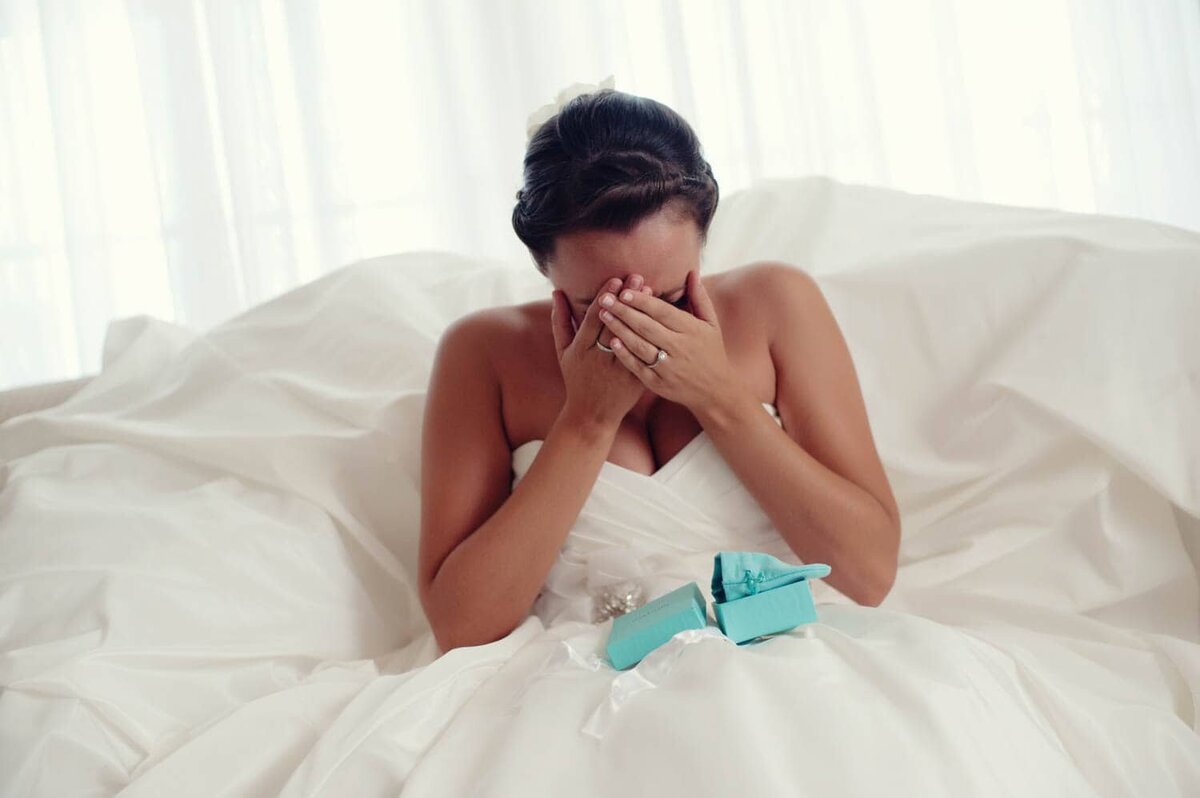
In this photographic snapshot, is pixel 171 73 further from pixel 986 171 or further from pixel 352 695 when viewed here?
pixel 352 695

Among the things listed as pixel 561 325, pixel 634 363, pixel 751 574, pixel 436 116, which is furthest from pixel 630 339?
pixel 436 116

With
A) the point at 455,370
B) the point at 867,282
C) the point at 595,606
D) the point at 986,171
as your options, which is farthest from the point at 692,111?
the point at 595,606

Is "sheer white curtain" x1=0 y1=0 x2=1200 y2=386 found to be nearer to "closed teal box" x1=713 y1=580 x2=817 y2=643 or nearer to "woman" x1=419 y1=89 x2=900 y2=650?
"woman" x1=419 y1=89 x2=900 y2=650

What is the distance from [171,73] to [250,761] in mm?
3115

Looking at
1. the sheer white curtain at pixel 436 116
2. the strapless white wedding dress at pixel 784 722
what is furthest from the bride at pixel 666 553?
the sheer white curtain at pixel 436 116

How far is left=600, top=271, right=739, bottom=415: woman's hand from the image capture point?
1494mm

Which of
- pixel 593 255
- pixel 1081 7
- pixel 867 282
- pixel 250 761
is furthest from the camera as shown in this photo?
pixel 1081 7

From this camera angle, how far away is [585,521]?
64.0 inches

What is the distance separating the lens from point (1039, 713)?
3.66 feet

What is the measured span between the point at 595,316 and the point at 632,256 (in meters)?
0.09

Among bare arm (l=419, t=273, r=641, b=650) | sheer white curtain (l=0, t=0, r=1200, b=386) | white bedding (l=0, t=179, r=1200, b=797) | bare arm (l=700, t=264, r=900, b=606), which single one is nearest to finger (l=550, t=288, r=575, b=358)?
bare arm (l=419, t=273, r=641, b=650)

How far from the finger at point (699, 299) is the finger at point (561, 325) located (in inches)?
7.3

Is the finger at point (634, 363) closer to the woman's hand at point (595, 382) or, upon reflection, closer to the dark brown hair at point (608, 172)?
the woman's hand at point (595, 382)

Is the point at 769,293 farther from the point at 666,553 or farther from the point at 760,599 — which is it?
the point at 760,599
